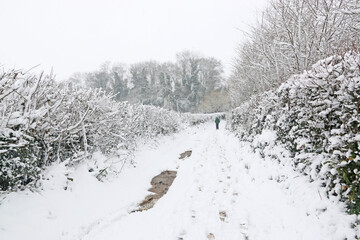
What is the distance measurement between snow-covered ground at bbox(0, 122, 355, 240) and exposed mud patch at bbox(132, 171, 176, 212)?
0.60 ft

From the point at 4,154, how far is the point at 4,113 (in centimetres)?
75

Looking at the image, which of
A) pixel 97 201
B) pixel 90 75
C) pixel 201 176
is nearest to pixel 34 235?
pixel 97 201

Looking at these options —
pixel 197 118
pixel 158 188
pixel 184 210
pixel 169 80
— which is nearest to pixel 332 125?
pixel 184 210

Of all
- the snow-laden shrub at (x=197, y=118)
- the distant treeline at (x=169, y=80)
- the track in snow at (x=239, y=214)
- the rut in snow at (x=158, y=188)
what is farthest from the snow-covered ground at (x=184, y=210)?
the distant treeline at (x=169, y=80)

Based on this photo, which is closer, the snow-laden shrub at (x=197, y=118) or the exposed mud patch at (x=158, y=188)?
the exposed mud patch at (x=158, y=188)

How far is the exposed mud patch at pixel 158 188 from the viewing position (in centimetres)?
440

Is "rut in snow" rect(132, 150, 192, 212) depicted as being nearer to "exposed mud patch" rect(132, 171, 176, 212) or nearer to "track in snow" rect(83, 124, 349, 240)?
"exposed mud patch" rect(132, 171, 176, 212)

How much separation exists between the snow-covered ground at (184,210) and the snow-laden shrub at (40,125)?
421mm

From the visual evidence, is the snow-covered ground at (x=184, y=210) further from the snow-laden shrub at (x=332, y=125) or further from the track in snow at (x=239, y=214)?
the snow-laden shrub at (x=332, y=125)

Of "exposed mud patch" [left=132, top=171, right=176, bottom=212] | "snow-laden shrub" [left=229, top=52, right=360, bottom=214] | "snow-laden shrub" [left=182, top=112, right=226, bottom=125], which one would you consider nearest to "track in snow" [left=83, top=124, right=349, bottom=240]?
"exposed mud patch" [left=132, top=171, right=176, bottom=212]

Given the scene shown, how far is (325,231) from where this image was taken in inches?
99.2

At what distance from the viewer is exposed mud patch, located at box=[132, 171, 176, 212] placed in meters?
4.40

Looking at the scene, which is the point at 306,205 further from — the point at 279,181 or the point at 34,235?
the point at 34,235

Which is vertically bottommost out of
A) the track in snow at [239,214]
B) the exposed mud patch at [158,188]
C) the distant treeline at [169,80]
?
the exposed mud patch at [158,188]
